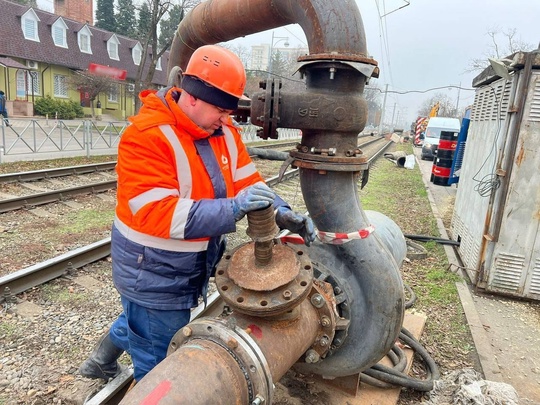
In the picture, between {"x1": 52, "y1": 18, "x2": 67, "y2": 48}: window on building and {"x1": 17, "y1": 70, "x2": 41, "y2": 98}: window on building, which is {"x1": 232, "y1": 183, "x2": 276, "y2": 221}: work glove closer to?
{"x1": 17, "y1": 70, "x2": 41, "y2": 98}: window on building

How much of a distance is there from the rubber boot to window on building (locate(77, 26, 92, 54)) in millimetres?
37738

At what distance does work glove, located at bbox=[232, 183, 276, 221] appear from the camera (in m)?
1.74

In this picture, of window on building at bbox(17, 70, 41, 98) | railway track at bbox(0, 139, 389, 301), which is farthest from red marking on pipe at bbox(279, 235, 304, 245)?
window on building at bbox(17, 70, 41, 98)

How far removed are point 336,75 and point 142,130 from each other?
3.40 feet

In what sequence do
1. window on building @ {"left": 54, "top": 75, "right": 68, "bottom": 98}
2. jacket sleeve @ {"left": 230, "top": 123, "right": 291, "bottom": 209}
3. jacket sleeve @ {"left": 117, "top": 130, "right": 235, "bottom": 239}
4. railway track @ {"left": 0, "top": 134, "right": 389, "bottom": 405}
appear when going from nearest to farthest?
jacket sleeve @ {"left": 117, "top": 130, "right": 235, "bottom": 239} → jacket sleeve @ {"left": 230, "top": 123, "right": 291, "bottom": 209} → railway track @ {"left": 0, "top": 134, "right": 389, "bottom": 405} → window on building @ {"left": 54, "top": 75, "right": 68, "bottom": 98}

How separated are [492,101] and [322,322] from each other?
4485mm

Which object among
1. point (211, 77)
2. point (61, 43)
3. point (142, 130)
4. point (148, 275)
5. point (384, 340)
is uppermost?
point (61, 43)

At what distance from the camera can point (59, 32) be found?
33375 millimetres

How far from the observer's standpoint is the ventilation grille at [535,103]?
4328mm

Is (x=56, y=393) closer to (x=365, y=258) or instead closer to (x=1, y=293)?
(x=1, y=293)

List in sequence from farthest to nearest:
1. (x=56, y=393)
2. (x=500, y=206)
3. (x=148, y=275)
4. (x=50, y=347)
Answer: (x=500, y=206)
(x=50, y=347)
(x=56, y=393)
(x=148, y=275)

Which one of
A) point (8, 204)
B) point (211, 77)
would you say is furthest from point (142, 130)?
point (8, 204)

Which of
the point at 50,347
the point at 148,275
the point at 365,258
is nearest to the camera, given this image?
the point at 148,275

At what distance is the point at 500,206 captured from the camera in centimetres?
467
